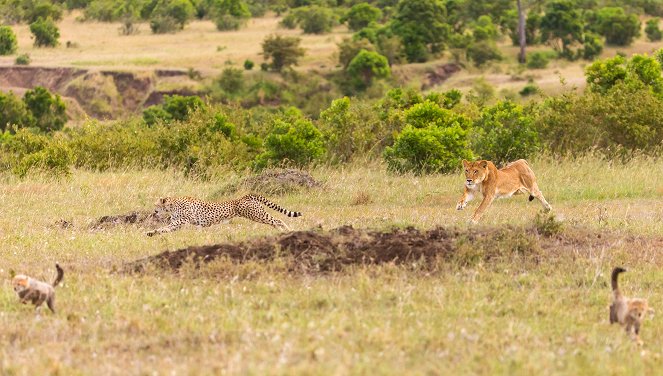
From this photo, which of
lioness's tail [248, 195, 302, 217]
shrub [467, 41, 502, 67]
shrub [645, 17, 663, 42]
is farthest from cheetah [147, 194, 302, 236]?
shrub [645, 17, 663, 42]

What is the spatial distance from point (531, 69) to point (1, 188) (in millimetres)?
44216

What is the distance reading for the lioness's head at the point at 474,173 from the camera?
42.8 ft

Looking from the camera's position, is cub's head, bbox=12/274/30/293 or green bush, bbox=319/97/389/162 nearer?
cub's head, bbox=12/274/30/293

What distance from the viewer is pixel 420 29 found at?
203 feet

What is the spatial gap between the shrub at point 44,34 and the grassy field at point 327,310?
54.5 metres

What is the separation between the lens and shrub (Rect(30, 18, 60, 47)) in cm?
6544

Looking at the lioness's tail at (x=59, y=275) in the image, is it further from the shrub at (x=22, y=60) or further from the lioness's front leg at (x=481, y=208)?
the shrub at (x=22, y=60)

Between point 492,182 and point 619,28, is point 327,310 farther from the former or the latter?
point 619,28

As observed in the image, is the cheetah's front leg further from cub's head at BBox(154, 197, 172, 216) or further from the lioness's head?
the lioness's head

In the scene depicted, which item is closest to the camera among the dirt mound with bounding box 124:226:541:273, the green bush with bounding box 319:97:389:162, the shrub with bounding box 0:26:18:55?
the dirt mound with bounding box 124:226:541:273

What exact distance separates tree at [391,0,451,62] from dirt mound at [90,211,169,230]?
49.1 meters

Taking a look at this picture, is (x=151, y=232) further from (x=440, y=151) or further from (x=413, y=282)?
(x=440, y=151)

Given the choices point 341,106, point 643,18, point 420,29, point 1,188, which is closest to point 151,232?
point 1,188

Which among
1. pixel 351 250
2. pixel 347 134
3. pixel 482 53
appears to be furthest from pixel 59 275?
pixel 482 53
